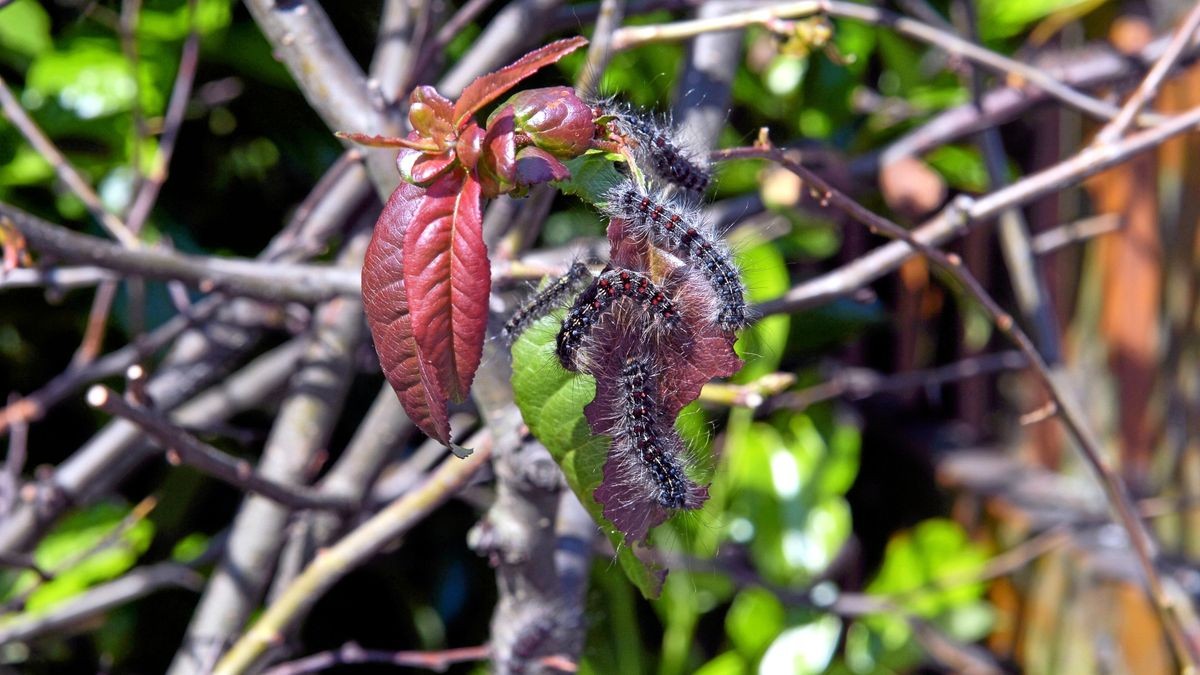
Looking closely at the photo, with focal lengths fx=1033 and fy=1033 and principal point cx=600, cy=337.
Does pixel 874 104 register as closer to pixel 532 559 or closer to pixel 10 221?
pixel 532 559

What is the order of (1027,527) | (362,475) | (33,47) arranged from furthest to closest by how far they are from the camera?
(1027,527), (33,47), (362,475)

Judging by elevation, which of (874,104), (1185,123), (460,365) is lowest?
(460,365)

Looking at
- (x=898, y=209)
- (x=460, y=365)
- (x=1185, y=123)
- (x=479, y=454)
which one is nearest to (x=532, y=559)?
(x=479, y=454)

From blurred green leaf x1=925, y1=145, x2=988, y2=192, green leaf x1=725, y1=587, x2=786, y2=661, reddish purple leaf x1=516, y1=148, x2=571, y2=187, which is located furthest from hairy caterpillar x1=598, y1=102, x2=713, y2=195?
green leaf x1=725, y1=587, x2=786, y2=661

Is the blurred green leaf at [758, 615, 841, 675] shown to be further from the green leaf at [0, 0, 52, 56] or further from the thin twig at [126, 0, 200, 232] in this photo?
the green leaf at [0, 0, 52, 56]

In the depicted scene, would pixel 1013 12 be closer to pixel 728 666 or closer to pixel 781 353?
pixel 781 353
